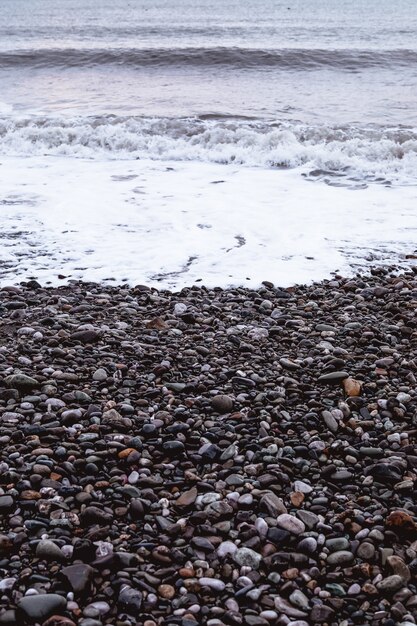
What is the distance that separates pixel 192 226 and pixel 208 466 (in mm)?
5239

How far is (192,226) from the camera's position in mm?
8484

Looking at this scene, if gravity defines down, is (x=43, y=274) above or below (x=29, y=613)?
below

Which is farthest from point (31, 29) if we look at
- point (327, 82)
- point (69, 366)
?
point (69, 366)

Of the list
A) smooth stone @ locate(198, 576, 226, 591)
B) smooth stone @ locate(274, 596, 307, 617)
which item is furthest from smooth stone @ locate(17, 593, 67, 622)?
smooth stone @ locate(274, 596, 307, 617)

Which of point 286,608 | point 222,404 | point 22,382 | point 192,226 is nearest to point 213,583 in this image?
point 286,608

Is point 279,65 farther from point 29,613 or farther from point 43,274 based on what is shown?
point 29,613

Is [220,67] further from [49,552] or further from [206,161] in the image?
[49,552]

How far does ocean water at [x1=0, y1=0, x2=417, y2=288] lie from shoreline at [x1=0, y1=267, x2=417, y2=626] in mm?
1627

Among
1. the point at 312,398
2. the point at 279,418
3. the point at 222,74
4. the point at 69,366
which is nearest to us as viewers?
the point at 279,418

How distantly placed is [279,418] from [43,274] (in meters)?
3.80

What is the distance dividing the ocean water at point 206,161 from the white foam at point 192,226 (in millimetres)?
28

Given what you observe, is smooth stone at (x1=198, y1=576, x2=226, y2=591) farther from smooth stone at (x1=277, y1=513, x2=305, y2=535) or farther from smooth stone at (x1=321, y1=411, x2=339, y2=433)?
smooth stone at (x1=321, y1=411, x2=339, y2=433)

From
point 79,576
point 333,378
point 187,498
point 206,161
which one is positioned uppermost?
point 79,576

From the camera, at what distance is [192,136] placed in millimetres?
13102
